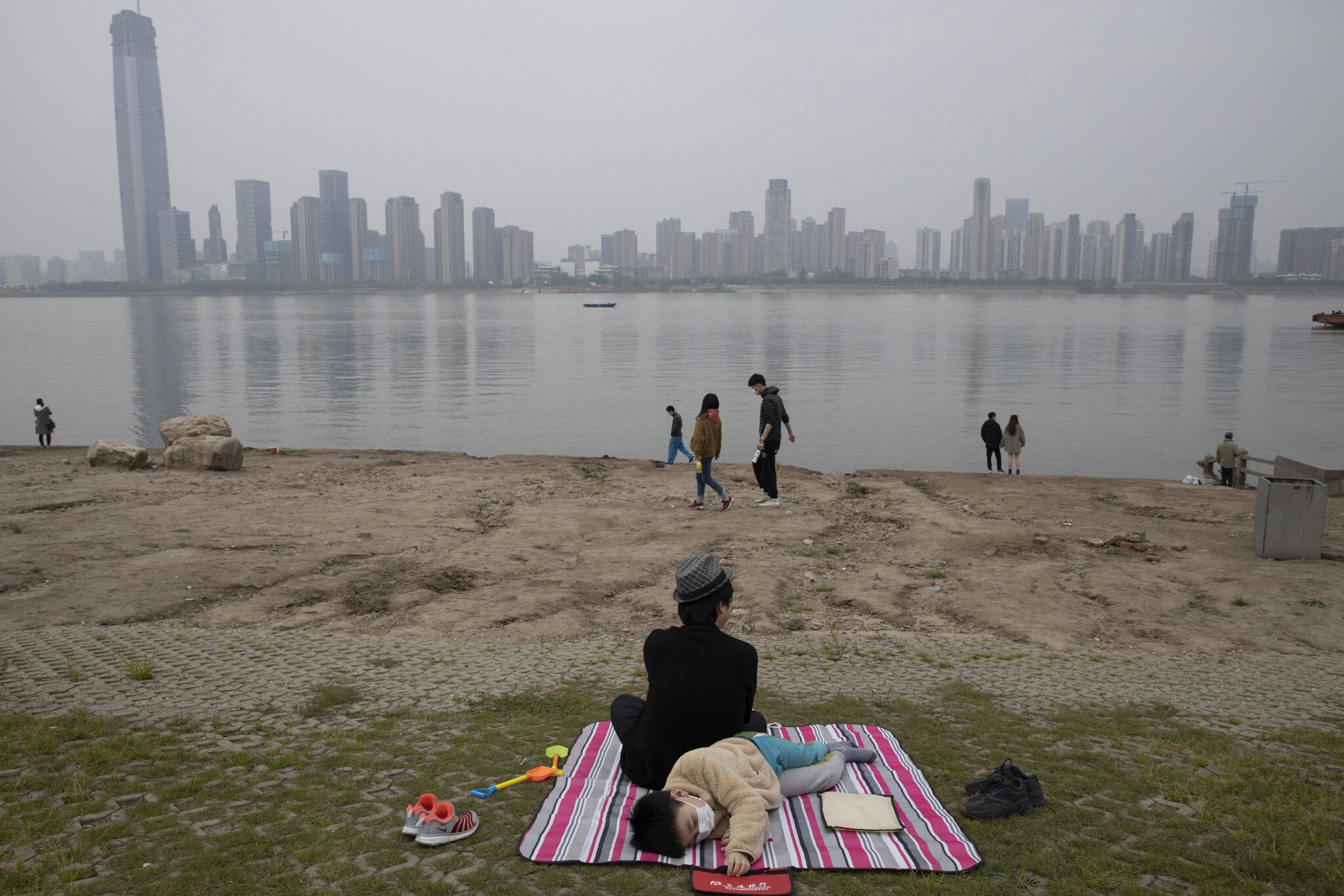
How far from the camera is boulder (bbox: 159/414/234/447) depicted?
1994 cm

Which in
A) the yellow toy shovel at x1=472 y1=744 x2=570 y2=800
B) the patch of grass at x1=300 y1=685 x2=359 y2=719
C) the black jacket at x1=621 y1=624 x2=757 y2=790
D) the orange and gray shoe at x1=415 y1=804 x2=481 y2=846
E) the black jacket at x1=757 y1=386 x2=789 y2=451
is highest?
the black jacket at x1=757 y1=386 x2=789 y2=451

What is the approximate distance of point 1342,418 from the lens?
37031mm

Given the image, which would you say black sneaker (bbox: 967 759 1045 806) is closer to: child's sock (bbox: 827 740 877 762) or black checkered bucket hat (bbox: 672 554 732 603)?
child's sock (bbox: 827 740 877 762)

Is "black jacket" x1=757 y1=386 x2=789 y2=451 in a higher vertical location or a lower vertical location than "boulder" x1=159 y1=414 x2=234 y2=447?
higher

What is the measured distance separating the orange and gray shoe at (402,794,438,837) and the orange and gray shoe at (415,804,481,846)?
0.02 metres

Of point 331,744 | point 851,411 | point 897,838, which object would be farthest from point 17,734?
point 851,411

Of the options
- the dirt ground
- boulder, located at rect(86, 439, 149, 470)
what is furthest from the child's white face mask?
boulder, located at rect(86, 439, 149, 470)

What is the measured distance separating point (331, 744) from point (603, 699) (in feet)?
6.08

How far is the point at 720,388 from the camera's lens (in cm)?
4288

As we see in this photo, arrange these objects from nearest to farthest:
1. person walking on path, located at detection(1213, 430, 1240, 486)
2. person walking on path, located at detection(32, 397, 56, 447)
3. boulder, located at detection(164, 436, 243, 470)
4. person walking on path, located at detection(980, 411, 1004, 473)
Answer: boulder, located at detection(164, 436, 243, 470)
person walking on path, located at detection(1213, 430, 1240, 486)
person walking on path, located at detection(980, 411, 1004, 473)
person walking on path, located at detection(32, 397, 56, 447)

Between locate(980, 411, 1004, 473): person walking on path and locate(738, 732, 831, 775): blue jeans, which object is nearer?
locate(738, 732, 831, 775): blue jeans

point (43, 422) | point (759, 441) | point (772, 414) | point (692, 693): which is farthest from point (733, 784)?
point (43, 422)

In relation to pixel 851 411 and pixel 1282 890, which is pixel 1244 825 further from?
pixel 851 411

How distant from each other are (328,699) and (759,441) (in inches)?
320
